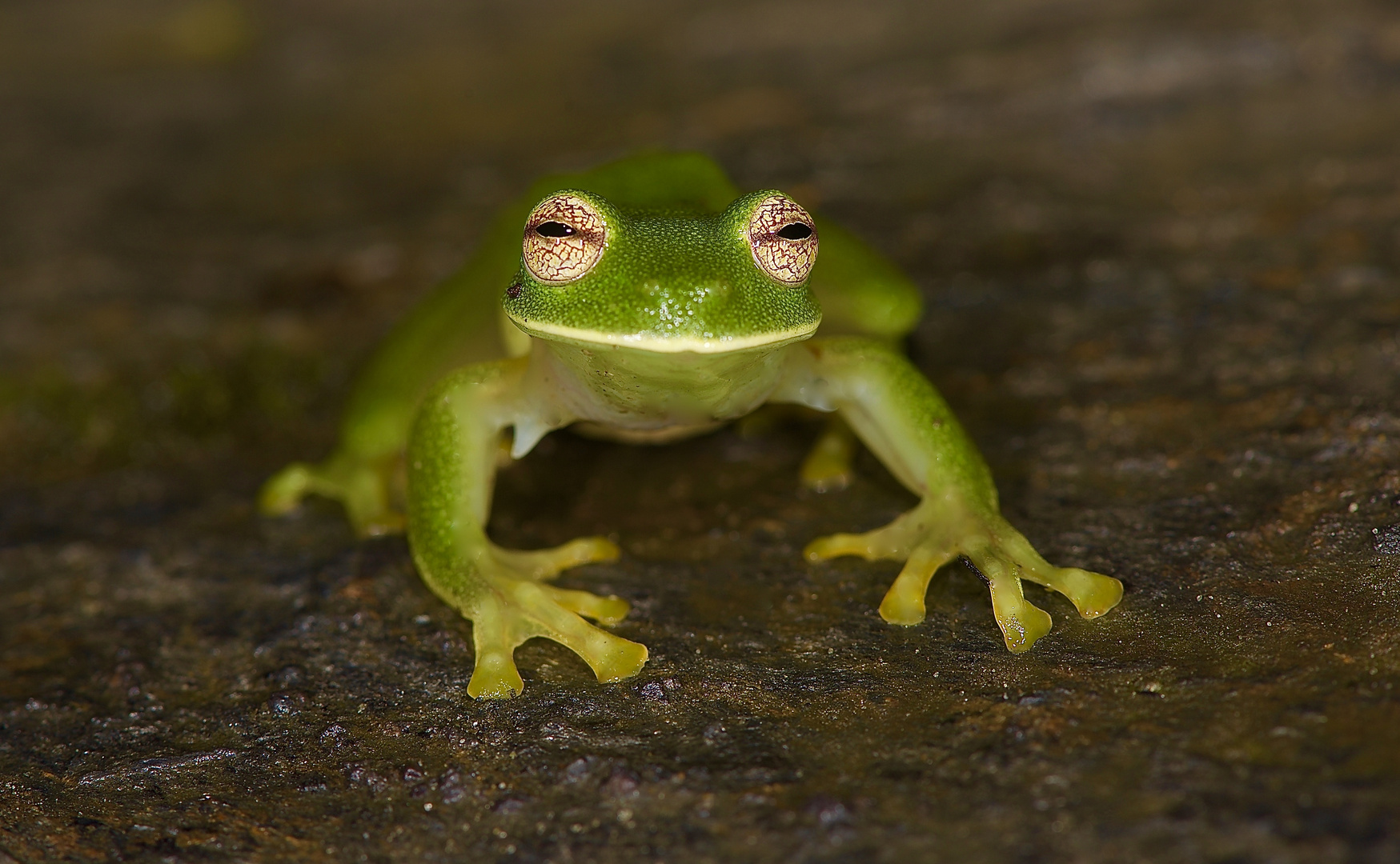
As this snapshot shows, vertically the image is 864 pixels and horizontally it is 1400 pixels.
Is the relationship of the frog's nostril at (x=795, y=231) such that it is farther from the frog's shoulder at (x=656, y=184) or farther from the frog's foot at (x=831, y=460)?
the frog's foot at (x=831, y=460)

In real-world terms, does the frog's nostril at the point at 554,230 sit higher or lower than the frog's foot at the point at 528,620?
higher

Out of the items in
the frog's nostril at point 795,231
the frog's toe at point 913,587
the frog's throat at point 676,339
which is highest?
the frog's nostril at point 795,231

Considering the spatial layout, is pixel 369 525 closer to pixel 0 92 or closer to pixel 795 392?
pixel 795 392

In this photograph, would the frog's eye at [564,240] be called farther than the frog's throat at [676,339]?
Yes

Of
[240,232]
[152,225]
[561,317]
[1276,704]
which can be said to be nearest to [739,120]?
[240,232]

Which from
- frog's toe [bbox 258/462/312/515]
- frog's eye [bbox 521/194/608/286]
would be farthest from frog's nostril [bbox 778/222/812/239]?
frog's toe [bbox 258/462/312/515]

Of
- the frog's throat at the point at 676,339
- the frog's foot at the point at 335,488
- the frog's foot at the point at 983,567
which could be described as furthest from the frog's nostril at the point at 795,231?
the frog's foot at the point at 335,488
